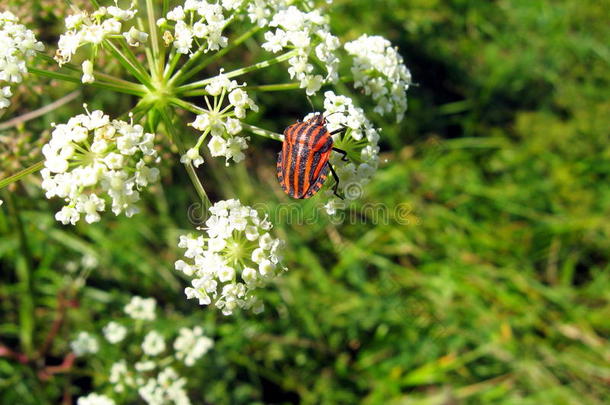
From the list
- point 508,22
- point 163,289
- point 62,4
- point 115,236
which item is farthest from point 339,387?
point 508,22

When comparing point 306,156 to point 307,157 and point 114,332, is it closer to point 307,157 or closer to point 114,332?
point 307,157

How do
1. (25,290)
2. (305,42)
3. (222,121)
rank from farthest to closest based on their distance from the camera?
1. (25,290)
2. (305,42)
3. (222,121)

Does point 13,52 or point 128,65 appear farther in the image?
point 128,65

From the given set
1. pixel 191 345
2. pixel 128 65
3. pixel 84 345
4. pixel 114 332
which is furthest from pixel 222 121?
pixel 84 345

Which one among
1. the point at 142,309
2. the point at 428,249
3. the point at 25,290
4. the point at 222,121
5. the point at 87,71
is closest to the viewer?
the point at 87,71

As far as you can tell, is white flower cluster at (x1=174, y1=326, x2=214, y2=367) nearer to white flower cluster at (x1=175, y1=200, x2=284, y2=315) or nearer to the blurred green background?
the blurred green background

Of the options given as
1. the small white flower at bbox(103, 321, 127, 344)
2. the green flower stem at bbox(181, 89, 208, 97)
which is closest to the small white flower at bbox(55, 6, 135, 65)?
the green flower stem at bbox(181, 89, 208, 97)
